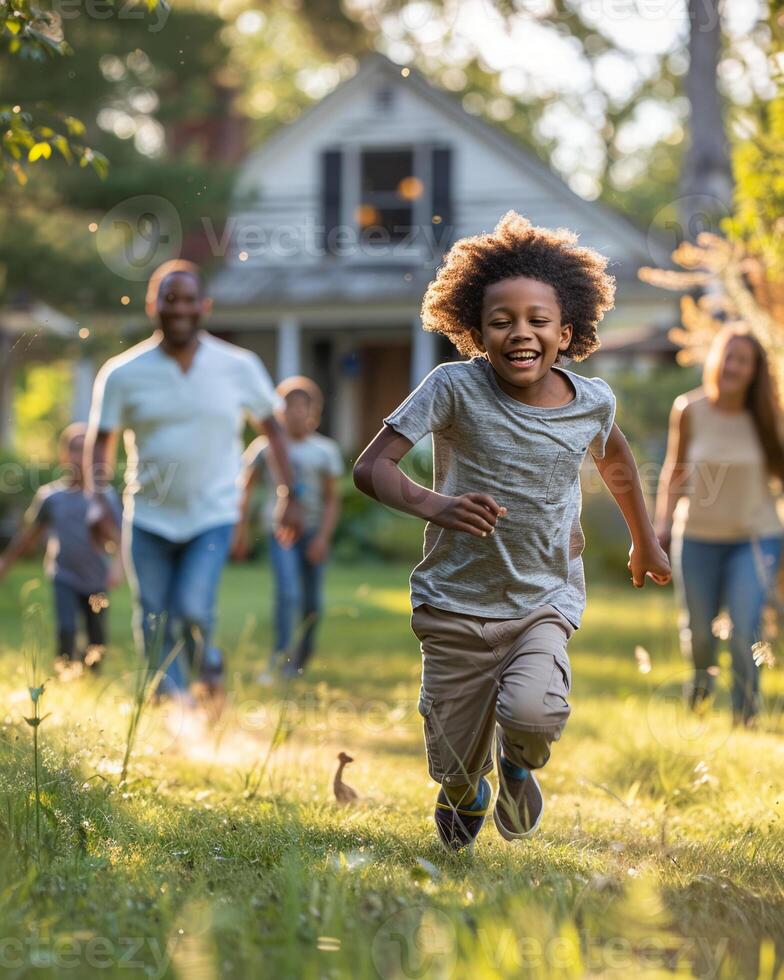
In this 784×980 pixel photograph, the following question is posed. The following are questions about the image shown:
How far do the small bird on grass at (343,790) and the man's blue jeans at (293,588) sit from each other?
13.6ft

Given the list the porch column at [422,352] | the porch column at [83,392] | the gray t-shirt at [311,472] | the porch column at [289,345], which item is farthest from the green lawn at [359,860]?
the porch column at [83,392]

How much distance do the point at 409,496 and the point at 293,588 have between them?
5.51 meters

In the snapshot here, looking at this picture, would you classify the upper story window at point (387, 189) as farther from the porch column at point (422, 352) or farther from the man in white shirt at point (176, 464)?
the man in white shirt at point (176, 464)

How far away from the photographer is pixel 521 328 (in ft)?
12.7

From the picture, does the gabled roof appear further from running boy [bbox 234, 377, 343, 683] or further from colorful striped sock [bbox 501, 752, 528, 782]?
colorful striped sock [bbox 501, 752, 528, 782]

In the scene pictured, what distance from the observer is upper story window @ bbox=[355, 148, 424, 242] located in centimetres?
2266

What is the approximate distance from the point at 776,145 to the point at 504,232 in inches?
164

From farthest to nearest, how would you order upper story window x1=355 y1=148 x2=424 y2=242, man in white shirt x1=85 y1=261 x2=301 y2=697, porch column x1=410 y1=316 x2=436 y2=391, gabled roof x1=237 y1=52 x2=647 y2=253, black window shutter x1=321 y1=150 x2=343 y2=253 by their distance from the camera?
1. upper story window x1=355 y1=148 x2=424 y2=242
2. black window shutter x1=321 y1=150 x2=343 y2=253
3. porch column x1=410 y1=316 x2=436 y2=391
4. gabled roof x1=237 y1=52 x2=647 y2=253
5. man in white shirt x1=85 y1=261 x2=301 y2=697

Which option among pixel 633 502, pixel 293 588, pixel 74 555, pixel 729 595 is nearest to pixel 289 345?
pixel 293 588

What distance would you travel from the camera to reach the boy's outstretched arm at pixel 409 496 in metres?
3.57

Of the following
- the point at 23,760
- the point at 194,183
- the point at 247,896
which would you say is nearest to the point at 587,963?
the point at 247,896

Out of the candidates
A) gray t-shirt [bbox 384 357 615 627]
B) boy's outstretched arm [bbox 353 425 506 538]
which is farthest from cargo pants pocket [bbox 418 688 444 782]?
boy's outstretched arm [bbox 353 425 506 538]

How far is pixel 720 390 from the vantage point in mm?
7031

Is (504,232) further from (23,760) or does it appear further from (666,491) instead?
(666,491)
